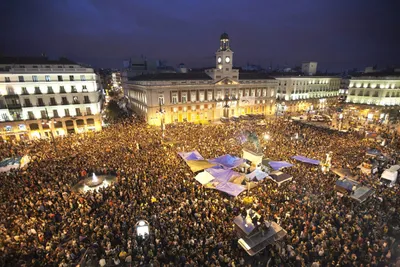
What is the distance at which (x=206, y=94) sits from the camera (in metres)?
46.7

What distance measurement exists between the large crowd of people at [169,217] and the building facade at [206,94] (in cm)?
2314

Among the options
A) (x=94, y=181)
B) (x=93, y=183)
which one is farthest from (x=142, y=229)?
(x=94, y=181)

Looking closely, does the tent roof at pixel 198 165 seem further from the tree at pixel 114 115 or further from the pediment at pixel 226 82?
the pediment at pixel 226 82

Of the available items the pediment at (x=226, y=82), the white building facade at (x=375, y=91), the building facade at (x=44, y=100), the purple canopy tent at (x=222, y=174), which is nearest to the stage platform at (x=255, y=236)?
the purple canopy tent at (x=222, y=174)

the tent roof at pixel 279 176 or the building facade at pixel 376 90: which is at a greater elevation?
the building facade at pixel 376 90

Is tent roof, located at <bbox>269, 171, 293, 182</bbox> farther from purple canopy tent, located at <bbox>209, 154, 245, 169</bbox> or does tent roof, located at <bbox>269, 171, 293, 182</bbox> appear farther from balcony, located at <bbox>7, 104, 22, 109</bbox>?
balcony, located at <bbox>7, 104, 22, 109</bbox>

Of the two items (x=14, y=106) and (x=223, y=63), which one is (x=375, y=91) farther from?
(x=14, y=106)

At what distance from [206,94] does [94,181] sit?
34224mm

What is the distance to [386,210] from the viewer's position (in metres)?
13.6

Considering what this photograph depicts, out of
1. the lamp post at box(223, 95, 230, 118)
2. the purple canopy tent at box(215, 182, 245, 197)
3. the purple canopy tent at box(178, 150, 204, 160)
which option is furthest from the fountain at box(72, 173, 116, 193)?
the lamp post at box(223, 95, 230, 118)

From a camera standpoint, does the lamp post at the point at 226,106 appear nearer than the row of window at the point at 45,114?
No

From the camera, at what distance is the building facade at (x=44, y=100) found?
1159 inches

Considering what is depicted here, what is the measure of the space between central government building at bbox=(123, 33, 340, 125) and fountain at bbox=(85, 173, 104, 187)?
21207 mm

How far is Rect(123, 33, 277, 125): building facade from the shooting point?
4206 centimetres
